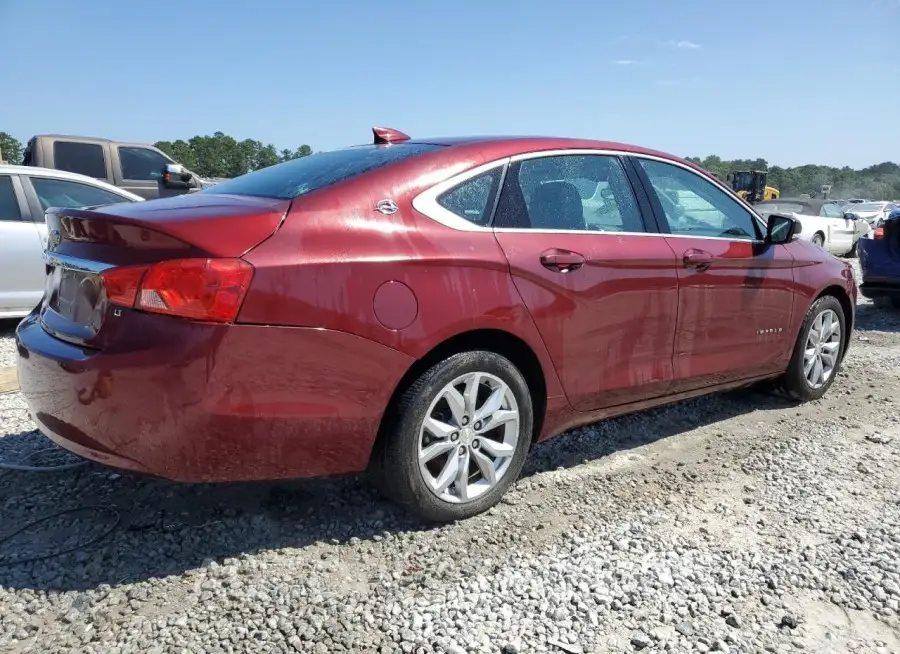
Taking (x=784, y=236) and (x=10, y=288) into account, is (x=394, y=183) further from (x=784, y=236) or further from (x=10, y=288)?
(x=10, y=288)

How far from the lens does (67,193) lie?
6949 millimetres

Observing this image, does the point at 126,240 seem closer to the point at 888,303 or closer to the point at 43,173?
the point at 43,173

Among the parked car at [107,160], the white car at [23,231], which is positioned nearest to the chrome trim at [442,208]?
the white car at [23,231]

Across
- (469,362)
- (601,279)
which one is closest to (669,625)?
(469,362)

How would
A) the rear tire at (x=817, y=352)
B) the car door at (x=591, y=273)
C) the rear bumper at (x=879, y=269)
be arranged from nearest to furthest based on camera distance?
1. the car door at (x=591, y=273)
2. the rear tire at (x=817, y=352)
3. the rear bumper at (x=879, y=269)

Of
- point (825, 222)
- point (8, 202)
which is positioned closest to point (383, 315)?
point (8, 202)

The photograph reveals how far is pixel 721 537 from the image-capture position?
9.97 ft

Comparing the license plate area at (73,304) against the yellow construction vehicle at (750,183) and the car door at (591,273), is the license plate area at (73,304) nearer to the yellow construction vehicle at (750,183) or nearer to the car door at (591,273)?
the car door at (591,273)

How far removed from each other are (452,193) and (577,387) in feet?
3.45

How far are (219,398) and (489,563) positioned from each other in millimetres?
1161

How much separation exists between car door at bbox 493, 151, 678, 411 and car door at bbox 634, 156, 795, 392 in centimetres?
15

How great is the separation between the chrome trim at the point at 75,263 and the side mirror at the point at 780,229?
3589 millimetres

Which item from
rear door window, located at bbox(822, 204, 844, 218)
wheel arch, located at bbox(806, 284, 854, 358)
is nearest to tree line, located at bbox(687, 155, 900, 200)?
rear door window, located at bbox(822, 204, 844, 218)

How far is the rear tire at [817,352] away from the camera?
4816 millimetres
